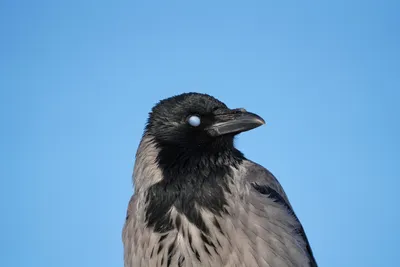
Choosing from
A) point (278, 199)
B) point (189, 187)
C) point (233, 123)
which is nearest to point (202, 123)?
point (233, 123)

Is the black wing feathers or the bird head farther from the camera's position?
the black wing feathers

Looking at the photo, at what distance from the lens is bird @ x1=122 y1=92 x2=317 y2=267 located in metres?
3.99

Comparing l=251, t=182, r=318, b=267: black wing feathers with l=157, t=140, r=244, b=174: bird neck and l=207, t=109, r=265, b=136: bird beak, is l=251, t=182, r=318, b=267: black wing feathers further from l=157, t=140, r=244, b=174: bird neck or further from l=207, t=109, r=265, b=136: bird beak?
l=207, t=109, r=265, b=136: bird beak

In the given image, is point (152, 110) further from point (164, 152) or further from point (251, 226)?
point (251, 226)

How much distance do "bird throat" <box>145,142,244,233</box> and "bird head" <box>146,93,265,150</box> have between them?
9cm

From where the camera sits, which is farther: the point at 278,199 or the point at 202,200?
the point at 278,199

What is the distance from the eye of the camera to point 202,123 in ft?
14.0

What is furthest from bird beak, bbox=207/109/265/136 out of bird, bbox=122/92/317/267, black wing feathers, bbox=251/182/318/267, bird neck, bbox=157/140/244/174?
black wing feathers, bbox=251/182/318/267

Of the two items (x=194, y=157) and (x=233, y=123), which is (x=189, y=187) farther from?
(x=233, y=123)

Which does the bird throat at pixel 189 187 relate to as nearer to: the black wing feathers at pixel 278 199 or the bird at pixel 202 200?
the bird at pixel 202 200

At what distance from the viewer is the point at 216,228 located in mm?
3988

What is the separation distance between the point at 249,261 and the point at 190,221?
1.83 ft

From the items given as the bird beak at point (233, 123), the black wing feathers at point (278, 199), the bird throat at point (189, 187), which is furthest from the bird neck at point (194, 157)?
the black wing feathers at point (278, 199)

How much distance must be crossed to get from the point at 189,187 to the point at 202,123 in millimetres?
565
